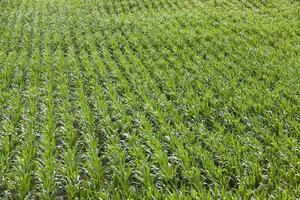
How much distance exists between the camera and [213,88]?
7195 millimetres

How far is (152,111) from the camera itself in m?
6.23

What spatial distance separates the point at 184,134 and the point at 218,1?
1258 cm

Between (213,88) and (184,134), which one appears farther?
(213,88)

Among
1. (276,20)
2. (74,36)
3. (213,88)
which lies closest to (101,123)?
(213,88)

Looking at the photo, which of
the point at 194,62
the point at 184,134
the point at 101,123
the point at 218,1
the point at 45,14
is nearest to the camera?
the point at 184,134

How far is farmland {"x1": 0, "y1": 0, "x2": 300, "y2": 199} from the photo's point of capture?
448 centimetres

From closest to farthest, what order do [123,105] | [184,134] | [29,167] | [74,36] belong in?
[29,167] < [184,134] < [123,105] < [74,36]

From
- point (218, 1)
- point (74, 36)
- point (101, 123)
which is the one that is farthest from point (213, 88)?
point (218, 1)

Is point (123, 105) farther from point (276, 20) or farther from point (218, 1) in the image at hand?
point (218, 1)

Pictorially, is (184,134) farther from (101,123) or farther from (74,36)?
(74,36)

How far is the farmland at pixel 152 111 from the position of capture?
4.48 meters

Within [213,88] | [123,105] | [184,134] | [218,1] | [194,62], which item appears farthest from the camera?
[218,1]

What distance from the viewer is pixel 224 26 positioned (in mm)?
12070

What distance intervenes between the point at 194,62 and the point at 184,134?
3.78 m
